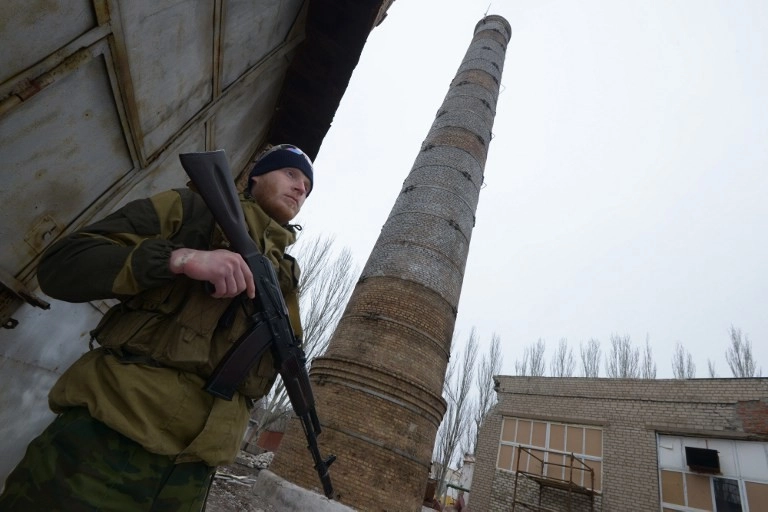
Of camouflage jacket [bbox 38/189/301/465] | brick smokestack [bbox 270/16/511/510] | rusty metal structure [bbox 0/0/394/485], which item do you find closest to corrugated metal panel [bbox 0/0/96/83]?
rusty metal structure [bbox 0/0/394/485]

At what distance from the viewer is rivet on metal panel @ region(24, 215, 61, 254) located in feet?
4.29

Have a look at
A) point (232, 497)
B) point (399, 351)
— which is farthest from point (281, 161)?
point (232, 497)

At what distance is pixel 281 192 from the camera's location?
1391 millimetres

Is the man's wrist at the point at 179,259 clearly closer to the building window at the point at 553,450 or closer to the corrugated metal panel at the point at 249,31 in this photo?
the corrugated metal panel at the point at 249,31

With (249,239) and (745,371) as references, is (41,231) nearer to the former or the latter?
(249,239)

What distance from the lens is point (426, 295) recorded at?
661 centimetres

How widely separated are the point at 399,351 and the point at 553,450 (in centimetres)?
758

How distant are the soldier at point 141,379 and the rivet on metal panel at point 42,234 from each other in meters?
0.54

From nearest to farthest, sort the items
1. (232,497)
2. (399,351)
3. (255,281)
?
1. (255,281)
2. (232,497)
3. (399,351)

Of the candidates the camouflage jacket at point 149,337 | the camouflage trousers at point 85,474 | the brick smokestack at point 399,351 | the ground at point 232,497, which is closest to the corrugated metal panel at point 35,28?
the camouflage jacket at point 149,337

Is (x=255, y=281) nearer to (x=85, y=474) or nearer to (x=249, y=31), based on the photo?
(x=85, y=474)

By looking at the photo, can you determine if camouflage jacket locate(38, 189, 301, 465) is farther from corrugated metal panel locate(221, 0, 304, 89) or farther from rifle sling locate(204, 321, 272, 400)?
corrugated metal panel locate(221, 0, 304, 89)

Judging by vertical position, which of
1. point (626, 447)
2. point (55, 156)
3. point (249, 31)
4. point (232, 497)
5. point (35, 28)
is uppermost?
point (626, 447)

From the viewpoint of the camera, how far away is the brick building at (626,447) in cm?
833
